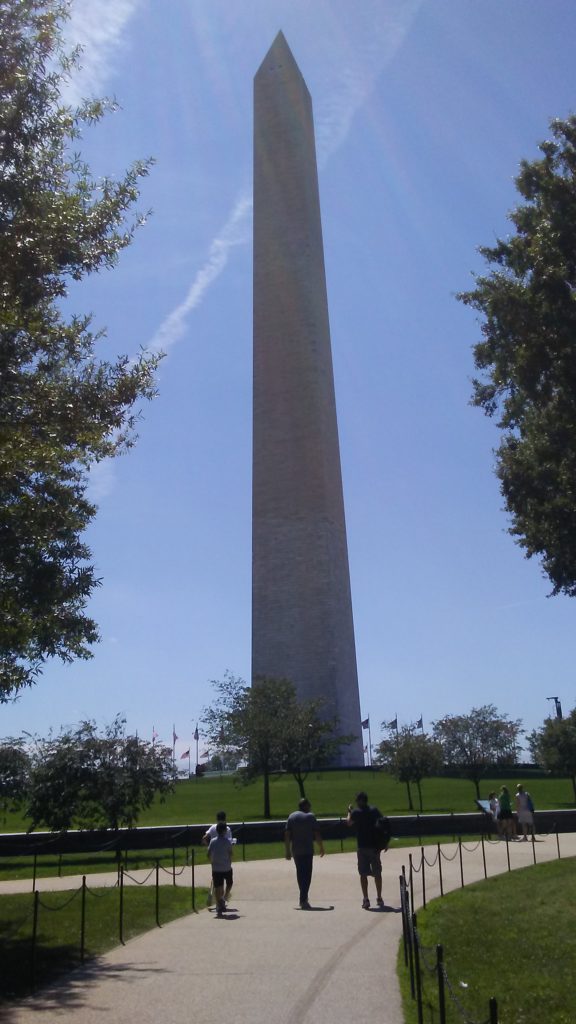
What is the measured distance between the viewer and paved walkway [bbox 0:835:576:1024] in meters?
7.97

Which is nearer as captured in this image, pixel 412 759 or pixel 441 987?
pixel 441 987

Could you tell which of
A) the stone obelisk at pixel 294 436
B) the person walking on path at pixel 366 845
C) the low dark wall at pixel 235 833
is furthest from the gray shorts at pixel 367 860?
the stone obelisk at pixel 294 436

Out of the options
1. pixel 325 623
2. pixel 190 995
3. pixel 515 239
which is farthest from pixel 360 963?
pixel 325 623

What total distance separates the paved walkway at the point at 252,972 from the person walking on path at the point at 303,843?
35 cm

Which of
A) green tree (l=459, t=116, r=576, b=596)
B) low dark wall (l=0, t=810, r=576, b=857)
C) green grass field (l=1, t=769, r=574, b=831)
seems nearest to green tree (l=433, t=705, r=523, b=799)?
green grass field (l=1, t=769, r=574, b=831)

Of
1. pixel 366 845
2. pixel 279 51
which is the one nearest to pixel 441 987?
pixel 366 845

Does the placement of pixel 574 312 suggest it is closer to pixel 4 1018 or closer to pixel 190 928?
pixel 190 928

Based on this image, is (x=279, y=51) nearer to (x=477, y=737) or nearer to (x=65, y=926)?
(x=477, y=737)

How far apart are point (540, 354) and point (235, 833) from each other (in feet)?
→ 54.5

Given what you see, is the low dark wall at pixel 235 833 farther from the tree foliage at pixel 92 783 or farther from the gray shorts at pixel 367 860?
the gray shorts at pixel 367 860

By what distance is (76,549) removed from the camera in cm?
1705

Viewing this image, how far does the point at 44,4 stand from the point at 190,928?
479 inches

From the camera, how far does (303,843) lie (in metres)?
14.1

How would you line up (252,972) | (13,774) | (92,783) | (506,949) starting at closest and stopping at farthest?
(252,972), (506,949), (92,783), (13,774)
